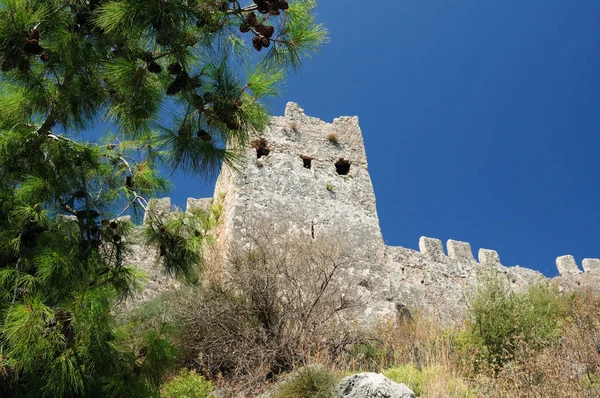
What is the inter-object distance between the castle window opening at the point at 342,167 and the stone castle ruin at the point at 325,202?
2cm

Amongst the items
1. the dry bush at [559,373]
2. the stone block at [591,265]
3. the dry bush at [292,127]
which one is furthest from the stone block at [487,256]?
the dry bush at [559,373]

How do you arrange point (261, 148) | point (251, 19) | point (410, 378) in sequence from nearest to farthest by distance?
point (251, 19)
point (410, 378)
point (261, 148)

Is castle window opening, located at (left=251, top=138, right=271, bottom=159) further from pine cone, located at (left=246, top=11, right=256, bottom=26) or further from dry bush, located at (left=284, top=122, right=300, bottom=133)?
pine cone, located at (left=246, top=11, right=256, bottom=26)

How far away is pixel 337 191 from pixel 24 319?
8.47m

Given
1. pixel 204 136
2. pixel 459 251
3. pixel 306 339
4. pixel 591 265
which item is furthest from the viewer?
pixel 591 265

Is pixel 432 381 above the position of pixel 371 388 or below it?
above

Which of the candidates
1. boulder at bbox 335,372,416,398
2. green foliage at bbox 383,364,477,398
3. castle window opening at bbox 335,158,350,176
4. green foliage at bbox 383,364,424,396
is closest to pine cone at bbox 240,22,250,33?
boulder at bbox 335,372,416,398

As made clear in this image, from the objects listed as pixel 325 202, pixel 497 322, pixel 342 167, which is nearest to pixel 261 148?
pixel 325 202

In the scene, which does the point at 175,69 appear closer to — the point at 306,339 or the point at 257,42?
the point at 257,42

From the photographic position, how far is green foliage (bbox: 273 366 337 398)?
16.8ft

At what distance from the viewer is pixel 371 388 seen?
15.2ft

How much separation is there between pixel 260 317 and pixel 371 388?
115 inches

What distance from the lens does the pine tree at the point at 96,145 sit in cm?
301

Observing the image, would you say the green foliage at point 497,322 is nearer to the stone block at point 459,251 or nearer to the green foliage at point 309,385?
the green foliage at point 309,385
